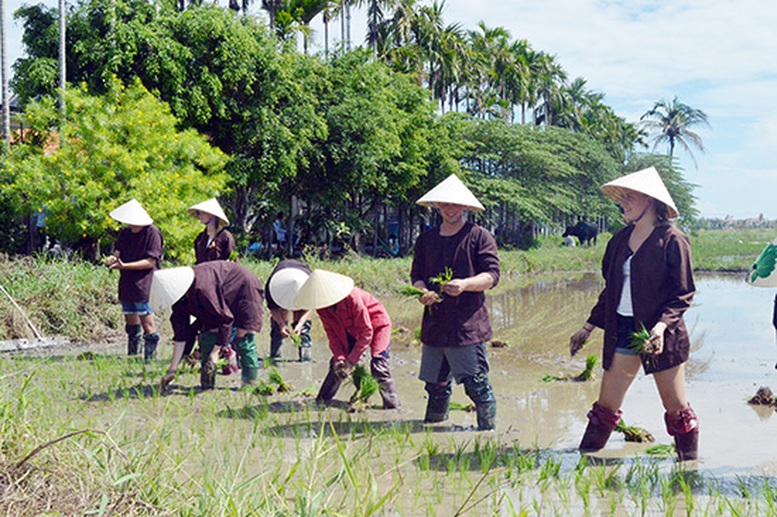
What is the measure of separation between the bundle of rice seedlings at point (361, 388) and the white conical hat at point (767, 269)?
270 cm

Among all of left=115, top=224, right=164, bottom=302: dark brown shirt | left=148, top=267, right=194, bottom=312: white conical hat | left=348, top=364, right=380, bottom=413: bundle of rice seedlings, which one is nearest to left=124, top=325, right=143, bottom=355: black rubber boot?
left=115, top=224, right=164, bottom=302: dark brown shirt

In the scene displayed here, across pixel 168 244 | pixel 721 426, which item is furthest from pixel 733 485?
pixel 168 244

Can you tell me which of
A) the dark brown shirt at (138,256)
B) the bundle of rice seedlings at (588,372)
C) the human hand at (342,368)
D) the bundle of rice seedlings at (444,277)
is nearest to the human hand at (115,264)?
the dark brown shirt at (138,256)

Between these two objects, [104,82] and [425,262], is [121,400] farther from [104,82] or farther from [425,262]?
[104,82]

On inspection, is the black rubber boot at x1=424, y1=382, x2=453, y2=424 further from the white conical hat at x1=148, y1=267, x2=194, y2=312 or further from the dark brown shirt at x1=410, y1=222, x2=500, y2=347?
the white conical hat at x1=148, y1=267, x2=194, y2=312

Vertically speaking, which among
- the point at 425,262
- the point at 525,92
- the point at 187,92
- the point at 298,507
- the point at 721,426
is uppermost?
the point at 525,92

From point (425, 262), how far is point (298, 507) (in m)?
2.65

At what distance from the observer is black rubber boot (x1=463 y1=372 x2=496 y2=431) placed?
5.17 meters

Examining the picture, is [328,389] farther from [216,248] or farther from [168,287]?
[216,248]

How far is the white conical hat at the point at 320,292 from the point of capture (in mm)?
5266

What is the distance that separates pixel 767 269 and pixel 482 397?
193cm

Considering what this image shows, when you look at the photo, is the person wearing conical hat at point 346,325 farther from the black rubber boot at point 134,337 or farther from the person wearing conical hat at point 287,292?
the black rubber boot at point 134,337

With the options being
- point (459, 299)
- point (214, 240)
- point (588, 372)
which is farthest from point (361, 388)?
point (588, 372)

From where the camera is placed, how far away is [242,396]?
6309 millimetres
